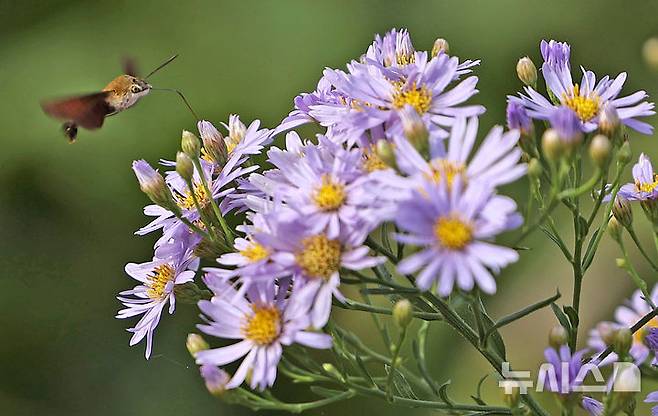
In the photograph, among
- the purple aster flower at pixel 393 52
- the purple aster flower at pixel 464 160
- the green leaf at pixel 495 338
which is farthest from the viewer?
the purple aster flower at pixel 393 52

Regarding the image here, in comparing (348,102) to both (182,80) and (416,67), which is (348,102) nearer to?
(416,67)

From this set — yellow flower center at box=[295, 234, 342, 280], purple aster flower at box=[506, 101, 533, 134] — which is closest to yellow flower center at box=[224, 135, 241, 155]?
yellow flower center at box=[295, 234, 342, 280]

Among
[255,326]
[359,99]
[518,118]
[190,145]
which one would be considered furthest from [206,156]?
[518,118]

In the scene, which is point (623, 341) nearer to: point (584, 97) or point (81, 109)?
point (584, 97)

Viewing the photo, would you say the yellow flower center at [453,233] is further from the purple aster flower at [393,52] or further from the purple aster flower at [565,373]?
the purple aster flower at [393,52]

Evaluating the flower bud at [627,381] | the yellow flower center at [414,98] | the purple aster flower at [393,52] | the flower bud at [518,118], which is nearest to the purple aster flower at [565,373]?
the flower bud at [627,381]

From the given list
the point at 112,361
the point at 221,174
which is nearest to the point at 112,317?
the point at 112,361

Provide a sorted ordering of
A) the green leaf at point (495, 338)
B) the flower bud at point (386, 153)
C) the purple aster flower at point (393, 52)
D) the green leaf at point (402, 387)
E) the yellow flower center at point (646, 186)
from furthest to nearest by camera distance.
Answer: the yellow flower center at point (646, 186)
the purple aster flower at point (393, 52)
the green leaf at point (402, 387)
the green leaf at point (495, 338)
the flower bud at point (386, 153)

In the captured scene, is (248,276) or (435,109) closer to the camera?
(248,276)
